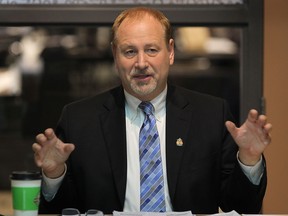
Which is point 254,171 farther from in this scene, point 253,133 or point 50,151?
point 50,151

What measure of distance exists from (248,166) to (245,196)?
138 millimetres

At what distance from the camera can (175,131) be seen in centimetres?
229

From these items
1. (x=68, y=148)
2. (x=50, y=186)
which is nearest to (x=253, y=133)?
(x=68, y=148)

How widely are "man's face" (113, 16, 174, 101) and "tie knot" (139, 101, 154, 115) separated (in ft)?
0.06

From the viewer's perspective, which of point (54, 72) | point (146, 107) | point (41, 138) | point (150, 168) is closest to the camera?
point (41, 138)

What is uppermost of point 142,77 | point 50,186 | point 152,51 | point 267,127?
point 152,51

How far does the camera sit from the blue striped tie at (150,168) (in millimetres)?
2156

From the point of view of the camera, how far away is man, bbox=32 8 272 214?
2.19 meters

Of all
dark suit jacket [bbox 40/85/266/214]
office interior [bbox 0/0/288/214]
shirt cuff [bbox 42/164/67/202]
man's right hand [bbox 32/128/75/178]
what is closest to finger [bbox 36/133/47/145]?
man's right hand [bbox 32/128/75/178]

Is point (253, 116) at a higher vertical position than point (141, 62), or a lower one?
lower

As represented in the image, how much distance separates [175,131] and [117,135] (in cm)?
23

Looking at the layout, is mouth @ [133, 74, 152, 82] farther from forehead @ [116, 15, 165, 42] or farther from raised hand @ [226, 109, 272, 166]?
raised hand @ [226, 109, 272, 166]

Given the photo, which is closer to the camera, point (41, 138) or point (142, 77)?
point (41, 138)

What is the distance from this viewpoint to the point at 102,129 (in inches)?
92.1
